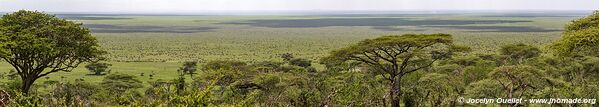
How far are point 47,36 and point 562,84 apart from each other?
70.6ft

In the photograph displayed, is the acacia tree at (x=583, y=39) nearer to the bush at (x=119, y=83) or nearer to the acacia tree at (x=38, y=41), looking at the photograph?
the acacia tree at (x=38, y=41)

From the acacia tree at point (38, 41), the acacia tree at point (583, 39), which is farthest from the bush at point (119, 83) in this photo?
the acacia tree at point (583, 39)

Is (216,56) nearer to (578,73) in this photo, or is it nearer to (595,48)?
(578,73)

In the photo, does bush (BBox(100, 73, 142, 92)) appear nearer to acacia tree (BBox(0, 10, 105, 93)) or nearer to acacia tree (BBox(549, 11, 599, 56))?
acacia tree (BBox(0, 10, 105, 93))

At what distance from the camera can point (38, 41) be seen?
79.4 feet

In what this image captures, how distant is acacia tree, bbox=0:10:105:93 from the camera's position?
2427 centimetres

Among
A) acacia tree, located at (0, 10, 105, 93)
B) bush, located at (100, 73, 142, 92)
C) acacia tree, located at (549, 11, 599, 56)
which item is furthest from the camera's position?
bush, located at (100, 73, 142, 92)

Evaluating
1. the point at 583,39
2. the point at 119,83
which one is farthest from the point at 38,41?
the point at 583,39

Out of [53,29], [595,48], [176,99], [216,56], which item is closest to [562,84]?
[595,48]

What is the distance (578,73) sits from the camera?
35000 mm

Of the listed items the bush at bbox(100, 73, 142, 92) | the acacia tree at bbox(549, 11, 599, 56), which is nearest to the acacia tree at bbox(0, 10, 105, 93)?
the bush at bbox(100, 73, 142, 92)

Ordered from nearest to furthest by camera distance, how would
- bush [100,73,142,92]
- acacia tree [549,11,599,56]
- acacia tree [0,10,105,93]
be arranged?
acacia tree [549,11,599,56] < acacia tree [0,10,105,93] < bush [100,73,142,92]

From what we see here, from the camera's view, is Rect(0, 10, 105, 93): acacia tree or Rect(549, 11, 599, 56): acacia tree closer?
Rect(549, 11, 599, 56): acacia tree

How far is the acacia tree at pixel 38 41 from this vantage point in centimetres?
2427
